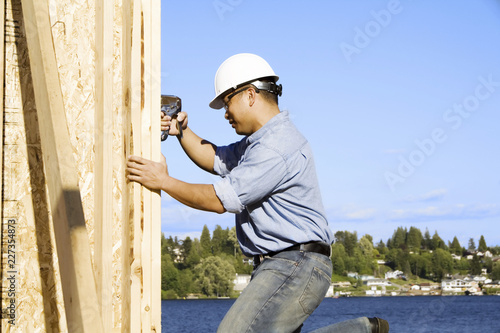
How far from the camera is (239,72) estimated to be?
379 cm

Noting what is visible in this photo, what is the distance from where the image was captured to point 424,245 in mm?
79562

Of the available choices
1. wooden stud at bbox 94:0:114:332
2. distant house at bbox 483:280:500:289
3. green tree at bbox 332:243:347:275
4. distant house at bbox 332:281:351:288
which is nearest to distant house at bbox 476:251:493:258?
distant house at bbox 332:281:351:288

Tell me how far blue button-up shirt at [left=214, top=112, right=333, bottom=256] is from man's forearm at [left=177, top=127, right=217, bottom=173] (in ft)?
2.42

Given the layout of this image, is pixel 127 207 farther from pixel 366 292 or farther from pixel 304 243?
pixel 366 292

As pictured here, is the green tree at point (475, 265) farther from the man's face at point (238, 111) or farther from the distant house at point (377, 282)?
the man's face at point (238, 111)

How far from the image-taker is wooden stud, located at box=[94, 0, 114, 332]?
300 cm

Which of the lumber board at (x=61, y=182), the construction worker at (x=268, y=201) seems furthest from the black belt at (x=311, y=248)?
the lumber board at (x=61, y=182)

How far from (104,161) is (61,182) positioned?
1.28ft

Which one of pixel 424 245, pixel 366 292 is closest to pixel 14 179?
pixel 424 245

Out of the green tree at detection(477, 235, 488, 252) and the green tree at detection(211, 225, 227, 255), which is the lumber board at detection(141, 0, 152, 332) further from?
the green tree at detection(477, 235, 488, 252)

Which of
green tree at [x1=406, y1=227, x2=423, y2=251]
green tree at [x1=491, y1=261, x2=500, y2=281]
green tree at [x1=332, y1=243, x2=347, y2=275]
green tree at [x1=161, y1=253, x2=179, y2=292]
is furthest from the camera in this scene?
green tree at [x1=491, y1=261, x2=500, y2=281]

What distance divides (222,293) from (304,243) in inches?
2859

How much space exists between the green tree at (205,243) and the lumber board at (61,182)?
2164 inches

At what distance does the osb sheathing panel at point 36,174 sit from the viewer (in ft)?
9.98
